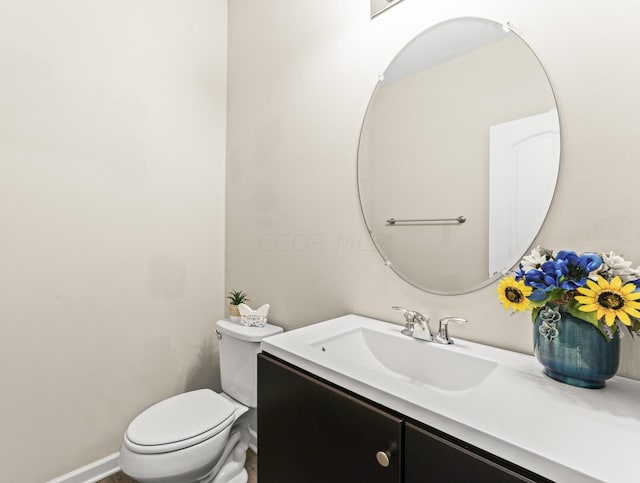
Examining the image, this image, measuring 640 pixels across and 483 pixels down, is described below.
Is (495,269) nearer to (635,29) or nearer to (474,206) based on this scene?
(474,206)

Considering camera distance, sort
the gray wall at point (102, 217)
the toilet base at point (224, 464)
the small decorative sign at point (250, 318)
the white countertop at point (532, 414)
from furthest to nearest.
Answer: the small decorative sign at point (250, 318) → the gray wall at point (102, 217) → the toilet base at point (224, 464) → the white countertop at point (532, 414)

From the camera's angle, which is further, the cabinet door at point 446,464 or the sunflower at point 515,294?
the sunflower at point 515,294

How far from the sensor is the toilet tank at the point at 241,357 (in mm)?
1438

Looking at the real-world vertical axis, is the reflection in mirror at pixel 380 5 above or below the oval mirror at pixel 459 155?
above

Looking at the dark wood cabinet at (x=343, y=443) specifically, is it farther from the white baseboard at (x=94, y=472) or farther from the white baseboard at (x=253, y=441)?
Result: the white baseboard at (x=94, y=472)

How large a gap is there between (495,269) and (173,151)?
1685 millimetres

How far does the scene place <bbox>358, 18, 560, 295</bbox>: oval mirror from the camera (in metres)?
0.86

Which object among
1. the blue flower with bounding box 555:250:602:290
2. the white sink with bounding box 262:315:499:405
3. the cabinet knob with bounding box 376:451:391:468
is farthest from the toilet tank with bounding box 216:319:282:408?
the blue flower with bounding box 555:250:602:290

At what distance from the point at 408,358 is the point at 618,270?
569mm

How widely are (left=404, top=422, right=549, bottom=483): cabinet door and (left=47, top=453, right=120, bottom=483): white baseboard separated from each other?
5.27 ft

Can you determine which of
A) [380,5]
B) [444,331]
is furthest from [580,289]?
[380,5]

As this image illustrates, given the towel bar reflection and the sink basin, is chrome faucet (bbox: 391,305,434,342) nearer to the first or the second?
the sink basin

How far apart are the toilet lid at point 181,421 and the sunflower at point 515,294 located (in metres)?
1.17

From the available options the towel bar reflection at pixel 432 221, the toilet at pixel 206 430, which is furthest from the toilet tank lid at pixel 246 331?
the towel bar reflection at pixel 432 221
